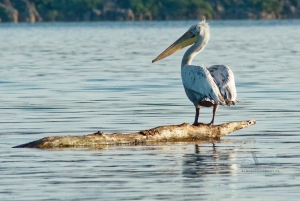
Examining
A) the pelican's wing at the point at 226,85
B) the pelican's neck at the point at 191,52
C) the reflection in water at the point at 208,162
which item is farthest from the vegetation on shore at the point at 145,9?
the reflection in water at the point at 208,162

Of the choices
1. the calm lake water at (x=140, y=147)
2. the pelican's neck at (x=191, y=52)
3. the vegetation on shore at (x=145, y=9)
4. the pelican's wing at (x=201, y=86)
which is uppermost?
the pelican's neck at (x=191, y=52)

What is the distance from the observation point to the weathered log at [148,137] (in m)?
12.3

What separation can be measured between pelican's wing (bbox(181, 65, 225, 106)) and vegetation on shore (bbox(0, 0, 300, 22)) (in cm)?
11267

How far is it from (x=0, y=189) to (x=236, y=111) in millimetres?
7893

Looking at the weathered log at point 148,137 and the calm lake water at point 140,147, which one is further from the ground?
the weathered log at point 148,137

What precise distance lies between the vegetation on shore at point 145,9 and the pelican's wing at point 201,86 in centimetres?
11267

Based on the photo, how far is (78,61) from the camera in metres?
34.6

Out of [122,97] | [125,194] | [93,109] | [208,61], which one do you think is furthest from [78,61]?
[125,194]

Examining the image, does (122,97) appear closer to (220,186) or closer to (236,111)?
(236,111)

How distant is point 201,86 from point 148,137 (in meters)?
1.18

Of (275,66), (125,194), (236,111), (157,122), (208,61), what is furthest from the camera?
(208,61)

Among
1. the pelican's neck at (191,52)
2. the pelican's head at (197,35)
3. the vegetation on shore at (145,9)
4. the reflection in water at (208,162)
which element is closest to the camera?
the reflection in water at (208,162)

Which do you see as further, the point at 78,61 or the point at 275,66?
the point at 78,61

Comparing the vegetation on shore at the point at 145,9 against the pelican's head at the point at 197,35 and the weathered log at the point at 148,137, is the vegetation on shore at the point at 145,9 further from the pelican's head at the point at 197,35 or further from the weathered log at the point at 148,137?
the weathered log at the point at 148,137
